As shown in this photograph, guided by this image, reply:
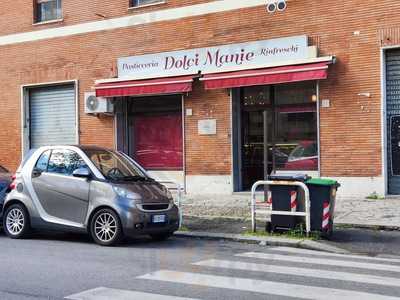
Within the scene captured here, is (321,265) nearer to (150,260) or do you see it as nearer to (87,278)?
(150,260)

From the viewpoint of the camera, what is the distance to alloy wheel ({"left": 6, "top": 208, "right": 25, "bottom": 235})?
36.2 feet

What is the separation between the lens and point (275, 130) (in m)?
17.0

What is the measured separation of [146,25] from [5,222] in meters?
9.18

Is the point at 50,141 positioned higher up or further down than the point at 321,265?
higher up

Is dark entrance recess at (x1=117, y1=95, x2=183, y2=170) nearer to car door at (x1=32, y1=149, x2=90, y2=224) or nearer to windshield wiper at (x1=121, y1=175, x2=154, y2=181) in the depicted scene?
windshield wiper at (x1=121, y1=175, x2=154, y2=181)

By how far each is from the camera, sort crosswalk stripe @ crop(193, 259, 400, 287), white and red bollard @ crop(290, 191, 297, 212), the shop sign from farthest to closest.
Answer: the shop sign, white and red bollard @ crop(290, 191, 297, 212), crosswalk stripe @ crop(193, 259, 400, 287)

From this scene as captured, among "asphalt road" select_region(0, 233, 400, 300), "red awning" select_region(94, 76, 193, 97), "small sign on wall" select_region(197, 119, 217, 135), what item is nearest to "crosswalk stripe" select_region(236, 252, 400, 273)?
"asphalt road" select_region(0, 233, 400, 300)

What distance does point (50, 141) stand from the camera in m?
21.2

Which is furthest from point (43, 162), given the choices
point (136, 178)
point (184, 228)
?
point (184, 228)

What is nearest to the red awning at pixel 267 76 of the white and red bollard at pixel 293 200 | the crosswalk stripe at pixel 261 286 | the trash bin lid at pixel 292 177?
the trash bin lid at pixel 292 177

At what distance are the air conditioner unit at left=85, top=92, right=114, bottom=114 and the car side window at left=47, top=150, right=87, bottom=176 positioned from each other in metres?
8.27

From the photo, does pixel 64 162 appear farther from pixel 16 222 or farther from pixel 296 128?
pixel 296 128

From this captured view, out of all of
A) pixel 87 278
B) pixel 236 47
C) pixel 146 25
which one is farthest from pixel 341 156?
pixel 87 278

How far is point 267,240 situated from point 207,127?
7.40 metres
